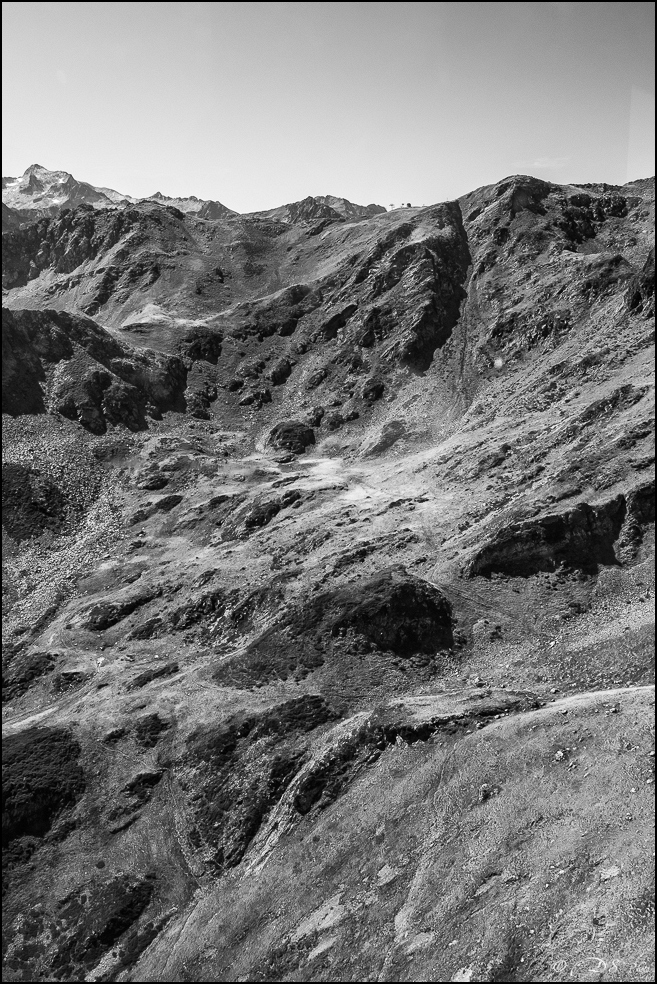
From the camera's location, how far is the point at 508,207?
110750 millimetres

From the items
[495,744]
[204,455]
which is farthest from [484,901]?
[204,455]

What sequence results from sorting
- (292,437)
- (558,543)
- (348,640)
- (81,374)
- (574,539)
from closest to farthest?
(348,640)
(574,539)
(558,543)
(292,437)
(81,374)

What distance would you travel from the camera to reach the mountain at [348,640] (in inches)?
1043

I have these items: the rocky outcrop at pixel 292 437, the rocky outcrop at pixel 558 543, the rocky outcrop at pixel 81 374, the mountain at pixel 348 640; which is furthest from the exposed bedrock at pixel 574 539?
the rocky outcrop at pixel 81 374

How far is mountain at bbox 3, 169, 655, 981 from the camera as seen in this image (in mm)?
26484

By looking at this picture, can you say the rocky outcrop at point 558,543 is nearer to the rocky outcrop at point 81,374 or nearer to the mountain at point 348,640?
the mountain at point 348,640

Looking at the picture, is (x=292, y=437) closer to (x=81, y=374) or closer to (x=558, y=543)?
(x=81, y=374)

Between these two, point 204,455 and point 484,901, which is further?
point 204,455

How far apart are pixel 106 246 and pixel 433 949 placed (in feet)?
522

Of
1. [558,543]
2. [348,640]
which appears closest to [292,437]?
[348,640]

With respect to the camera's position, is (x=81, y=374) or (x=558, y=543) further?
(x=81, y=374)

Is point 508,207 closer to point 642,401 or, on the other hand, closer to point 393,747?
point 642,401

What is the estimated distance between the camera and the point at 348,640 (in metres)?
44.4

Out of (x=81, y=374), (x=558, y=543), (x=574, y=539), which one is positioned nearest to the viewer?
(x=574, y=539)
